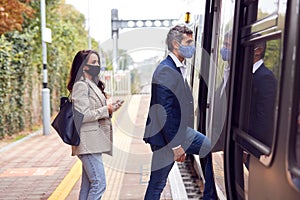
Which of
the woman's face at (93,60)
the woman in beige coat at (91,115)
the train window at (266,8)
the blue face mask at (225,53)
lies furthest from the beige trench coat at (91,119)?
the train window at (266,8)

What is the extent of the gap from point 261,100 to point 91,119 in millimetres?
1843

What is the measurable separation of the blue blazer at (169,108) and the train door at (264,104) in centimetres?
90

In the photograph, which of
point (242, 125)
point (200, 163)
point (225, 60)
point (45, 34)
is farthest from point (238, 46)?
point (45, 34)

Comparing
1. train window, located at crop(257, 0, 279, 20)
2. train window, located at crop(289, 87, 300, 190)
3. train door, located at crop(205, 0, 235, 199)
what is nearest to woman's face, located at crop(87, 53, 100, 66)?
train door, located at crop(205, 0, 235, 199)

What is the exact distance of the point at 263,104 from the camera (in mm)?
2570

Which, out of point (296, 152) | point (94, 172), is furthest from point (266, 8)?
point (94, 172)

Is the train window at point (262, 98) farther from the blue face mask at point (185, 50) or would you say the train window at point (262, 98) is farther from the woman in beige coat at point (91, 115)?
the woman in beige coat at point (91, 115)

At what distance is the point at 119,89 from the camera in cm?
1944

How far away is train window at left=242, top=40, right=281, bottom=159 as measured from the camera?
231 centimetres

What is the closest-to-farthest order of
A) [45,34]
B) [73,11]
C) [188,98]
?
[188,98] < [45,34] < [73,11]

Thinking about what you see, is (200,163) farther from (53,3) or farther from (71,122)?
(53,3)

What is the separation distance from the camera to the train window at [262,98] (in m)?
2.31

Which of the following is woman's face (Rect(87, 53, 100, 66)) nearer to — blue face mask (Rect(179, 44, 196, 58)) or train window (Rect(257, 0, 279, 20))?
blue face mask (Rect(179, 44, 196, 58))

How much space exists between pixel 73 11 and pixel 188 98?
3088cm
